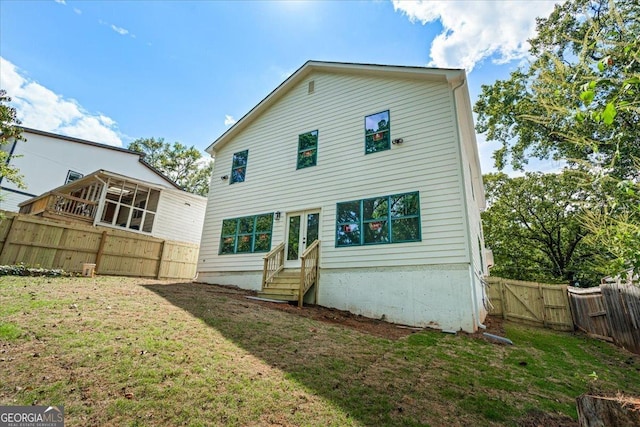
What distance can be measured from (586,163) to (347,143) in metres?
7.77

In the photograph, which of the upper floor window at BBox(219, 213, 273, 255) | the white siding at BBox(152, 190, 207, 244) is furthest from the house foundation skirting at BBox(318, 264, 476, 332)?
the white siding at BBox(152, 190, 207, 244)

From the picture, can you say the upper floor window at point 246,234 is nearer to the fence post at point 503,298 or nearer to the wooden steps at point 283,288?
the wooden steps at point 283,288

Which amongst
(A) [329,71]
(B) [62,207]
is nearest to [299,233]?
(A) [329,71]

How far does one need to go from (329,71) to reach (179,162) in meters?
29.5

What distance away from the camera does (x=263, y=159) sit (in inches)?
481

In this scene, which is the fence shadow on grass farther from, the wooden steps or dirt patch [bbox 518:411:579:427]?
the wooden steps

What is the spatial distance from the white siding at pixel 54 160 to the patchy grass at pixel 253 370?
16268mm

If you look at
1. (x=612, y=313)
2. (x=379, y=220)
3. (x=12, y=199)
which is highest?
(x=12, y=199)

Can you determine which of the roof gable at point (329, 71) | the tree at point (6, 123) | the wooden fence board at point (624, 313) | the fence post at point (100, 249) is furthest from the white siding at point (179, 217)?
the wooden fence board at point (624, 313)

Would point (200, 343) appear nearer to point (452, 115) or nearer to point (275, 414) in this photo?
point (275, 414)

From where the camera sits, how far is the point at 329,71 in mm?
11719

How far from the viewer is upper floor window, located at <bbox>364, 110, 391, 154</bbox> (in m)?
9.59

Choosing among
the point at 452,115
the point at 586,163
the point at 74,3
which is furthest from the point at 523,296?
the point at 74,3

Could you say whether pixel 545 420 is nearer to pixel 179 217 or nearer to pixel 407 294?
pixel 407 294
